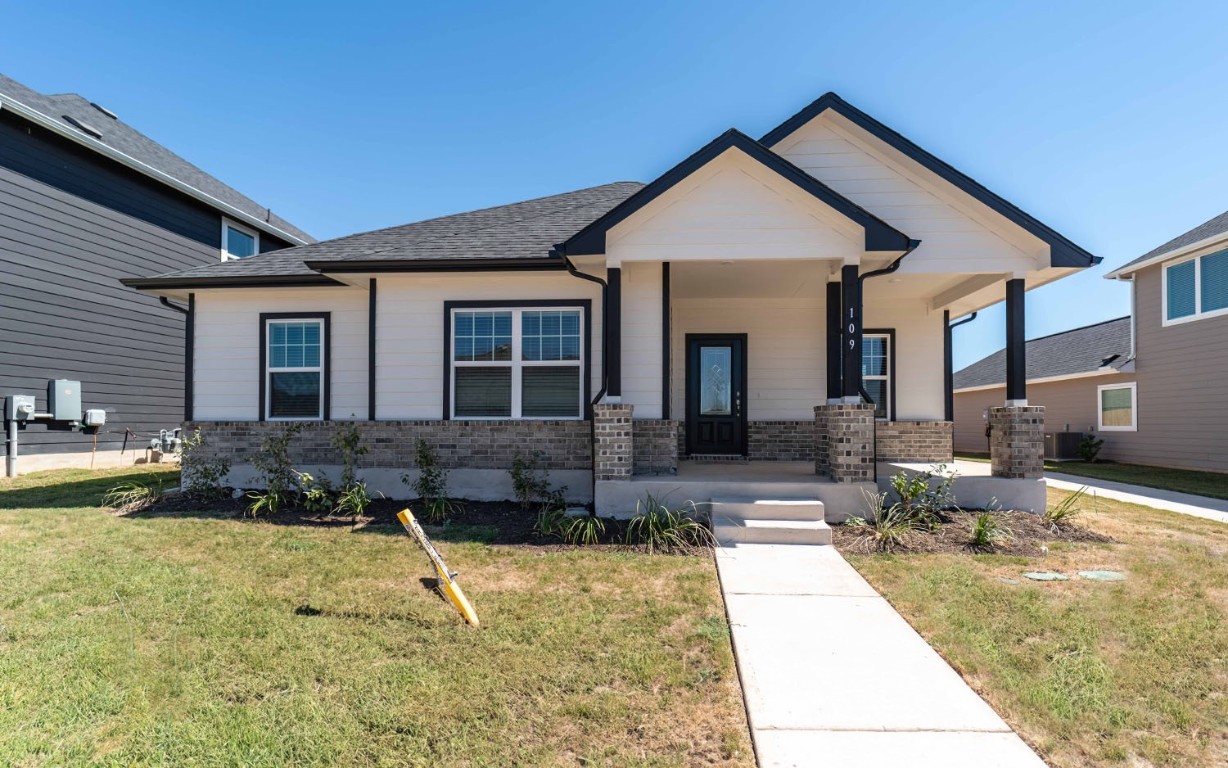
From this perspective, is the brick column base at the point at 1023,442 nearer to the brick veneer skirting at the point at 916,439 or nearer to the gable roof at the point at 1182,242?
the brick veneer skirting at the point at 916,439

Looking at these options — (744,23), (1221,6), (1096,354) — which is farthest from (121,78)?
(1096,354)

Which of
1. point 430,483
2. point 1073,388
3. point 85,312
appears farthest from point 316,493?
point 1073,388

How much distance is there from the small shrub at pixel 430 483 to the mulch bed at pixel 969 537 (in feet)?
15.8

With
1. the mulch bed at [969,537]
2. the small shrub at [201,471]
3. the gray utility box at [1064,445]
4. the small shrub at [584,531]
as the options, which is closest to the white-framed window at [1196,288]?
the gray utility box at [1064,445]

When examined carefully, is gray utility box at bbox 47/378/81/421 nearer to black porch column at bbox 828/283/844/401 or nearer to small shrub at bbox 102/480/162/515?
small shrub at bbox 102/480/162/515

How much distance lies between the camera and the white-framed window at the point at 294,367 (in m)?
8.83

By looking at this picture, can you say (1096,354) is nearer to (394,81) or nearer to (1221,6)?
(1221,6)

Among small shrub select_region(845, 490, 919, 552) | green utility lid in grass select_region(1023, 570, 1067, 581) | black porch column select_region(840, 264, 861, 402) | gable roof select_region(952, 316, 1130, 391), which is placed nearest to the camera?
green utility lid in grass select_region(1023, 570, 1067, 581)

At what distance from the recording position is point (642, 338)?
777 cm

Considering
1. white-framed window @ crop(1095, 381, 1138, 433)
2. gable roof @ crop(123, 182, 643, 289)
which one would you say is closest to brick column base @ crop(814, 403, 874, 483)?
gable roof @ crop(123, 182, 643, 289)

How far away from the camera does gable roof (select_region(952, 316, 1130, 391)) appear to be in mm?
16750

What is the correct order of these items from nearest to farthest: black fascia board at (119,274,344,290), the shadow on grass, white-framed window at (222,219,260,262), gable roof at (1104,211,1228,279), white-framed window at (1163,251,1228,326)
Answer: the shadow on grass < black fascia board at (119,274,344,290) < white-framed window at (1163,251,1228,326) < gable roof at (1104,211,1228,279) < white-framed window at (222,219,260,262)

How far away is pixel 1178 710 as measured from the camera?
116 inches

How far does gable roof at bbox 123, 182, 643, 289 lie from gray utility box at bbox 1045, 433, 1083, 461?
16.1 meters
